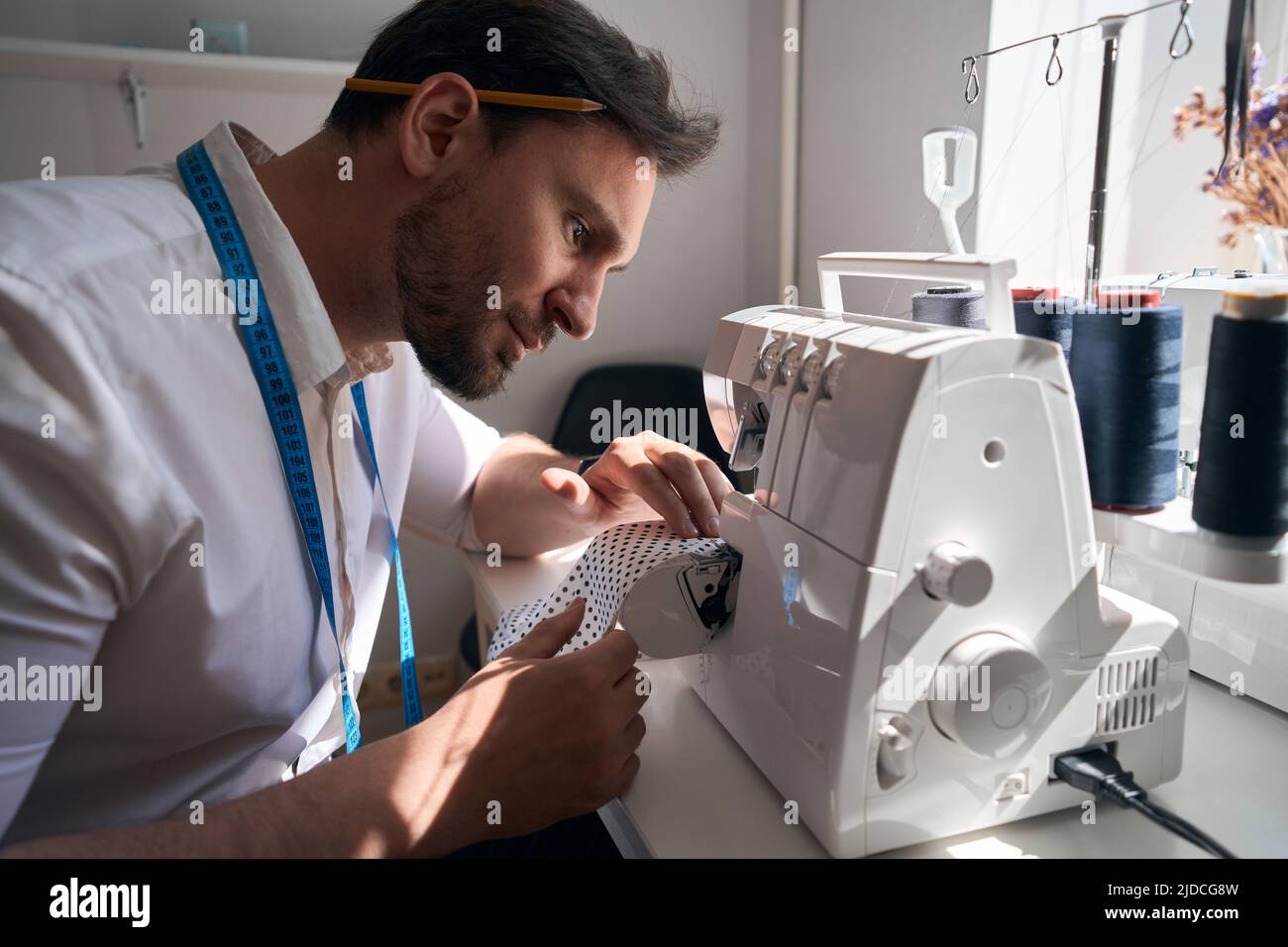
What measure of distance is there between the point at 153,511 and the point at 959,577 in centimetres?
65

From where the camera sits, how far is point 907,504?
689 millimetres

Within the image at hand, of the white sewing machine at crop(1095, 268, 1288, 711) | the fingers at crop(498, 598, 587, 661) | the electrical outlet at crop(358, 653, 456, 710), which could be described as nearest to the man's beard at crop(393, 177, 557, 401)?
the fingers at crop(498, 598, 587, 661)

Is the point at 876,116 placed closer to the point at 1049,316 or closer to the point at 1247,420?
the point at 1049,316

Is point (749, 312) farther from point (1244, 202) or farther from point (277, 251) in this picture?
point (1244, 202)

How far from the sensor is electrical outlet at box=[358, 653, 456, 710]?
253 cm

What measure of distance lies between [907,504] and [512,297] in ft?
1.85

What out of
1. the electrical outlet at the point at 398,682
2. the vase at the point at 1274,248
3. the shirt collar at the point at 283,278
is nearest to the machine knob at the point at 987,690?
the shirt collar at the point at 283,278

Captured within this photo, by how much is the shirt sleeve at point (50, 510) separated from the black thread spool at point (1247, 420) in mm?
893

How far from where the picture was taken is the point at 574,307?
1074 mm

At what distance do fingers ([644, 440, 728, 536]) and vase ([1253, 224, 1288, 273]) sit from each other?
31.2 inches

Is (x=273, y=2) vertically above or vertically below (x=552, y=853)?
above

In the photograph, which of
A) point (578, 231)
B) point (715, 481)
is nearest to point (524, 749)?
point (715, 481)

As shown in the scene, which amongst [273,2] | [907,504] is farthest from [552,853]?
[273,2]

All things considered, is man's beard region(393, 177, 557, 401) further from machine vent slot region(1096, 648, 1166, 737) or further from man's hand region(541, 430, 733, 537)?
machine vent slot region(1096, 648, 1166, 737)
